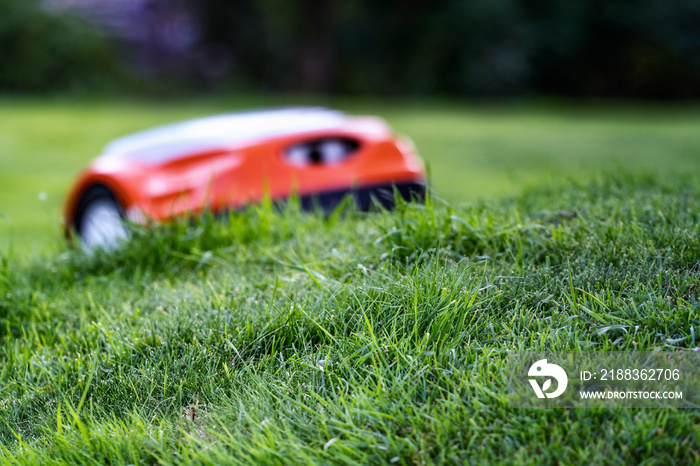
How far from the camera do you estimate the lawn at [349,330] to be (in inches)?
73.5

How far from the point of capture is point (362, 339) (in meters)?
2.22

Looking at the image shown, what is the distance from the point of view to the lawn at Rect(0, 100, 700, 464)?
1.87 metres

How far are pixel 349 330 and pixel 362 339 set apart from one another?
18cm

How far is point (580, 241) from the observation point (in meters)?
2.74

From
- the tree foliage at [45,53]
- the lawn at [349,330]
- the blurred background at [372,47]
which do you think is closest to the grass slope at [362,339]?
the lawn at [349,330]

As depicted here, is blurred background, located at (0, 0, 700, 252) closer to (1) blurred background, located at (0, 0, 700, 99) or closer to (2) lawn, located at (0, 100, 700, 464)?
(1) blurred background, located at (0, 0, 700, 99)

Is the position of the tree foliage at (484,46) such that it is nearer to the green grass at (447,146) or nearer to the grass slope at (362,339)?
the green grass at (447,146)

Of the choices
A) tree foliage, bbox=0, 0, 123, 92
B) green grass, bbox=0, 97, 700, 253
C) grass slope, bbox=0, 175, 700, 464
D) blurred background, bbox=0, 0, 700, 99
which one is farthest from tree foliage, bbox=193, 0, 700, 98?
grass slope, bbox=0, 175, 700, 464

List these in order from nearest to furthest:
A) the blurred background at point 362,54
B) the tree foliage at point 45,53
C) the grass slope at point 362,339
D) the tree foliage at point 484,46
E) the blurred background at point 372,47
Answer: the grass slope at point 362,339
the tree foliage at point 45,53
the blurred background at point 362,54
the blurred background at point 372,47
the tree foliage at point 484,46

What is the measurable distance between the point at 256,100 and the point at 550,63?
13.6 m

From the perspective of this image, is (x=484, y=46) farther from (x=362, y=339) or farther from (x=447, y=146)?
(x=362, y=339)

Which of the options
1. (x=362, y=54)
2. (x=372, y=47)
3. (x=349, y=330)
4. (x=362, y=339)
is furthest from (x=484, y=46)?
(x=362, y=339)

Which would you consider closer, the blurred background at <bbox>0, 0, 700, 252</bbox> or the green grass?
the green grass

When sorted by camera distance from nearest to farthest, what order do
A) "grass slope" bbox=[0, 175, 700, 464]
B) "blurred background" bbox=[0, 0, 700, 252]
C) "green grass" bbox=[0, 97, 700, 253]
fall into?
"grass slope" bbox=[0, 175, 700, 464], "green grass" bbox=[0, 97, 700, 253], "blurred background" bbox=[0, 0, 700, 252]
